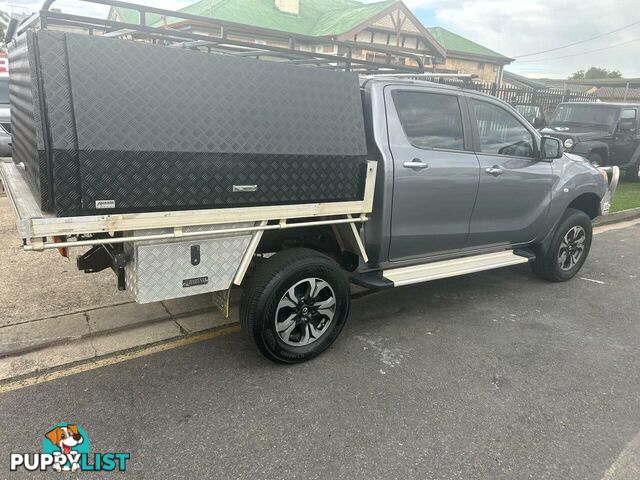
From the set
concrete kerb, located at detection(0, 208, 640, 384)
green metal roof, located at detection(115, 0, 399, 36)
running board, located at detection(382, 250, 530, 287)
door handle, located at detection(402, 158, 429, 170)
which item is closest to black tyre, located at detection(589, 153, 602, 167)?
running board, located at detection(382, 250, 530, 287)

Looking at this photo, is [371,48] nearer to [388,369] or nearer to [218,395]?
[388,369]

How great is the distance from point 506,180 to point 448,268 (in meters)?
1.01

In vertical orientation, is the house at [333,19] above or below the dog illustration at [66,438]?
above

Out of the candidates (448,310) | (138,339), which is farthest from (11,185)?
(448,310)

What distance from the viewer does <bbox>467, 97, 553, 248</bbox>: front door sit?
4469 millimetres

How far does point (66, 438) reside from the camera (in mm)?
2713

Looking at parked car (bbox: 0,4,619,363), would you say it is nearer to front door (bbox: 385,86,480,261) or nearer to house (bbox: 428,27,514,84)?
front door (bbox: 385,86,480,261)

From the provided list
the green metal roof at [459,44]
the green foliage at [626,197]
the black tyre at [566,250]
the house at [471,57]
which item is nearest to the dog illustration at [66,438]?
the black tyre at [566,250]

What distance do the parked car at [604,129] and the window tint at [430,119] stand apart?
8.74 m

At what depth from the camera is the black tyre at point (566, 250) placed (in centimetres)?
538

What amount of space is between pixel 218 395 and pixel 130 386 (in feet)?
1.90

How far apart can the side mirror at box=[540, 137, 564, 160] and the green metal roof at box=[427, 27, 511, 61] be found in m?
34.9

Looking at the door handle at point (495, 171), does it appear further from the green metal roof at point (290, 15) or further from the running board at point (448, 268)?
the green metal roof at point (290, 15)

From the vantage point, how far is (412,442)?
278 centimetres
